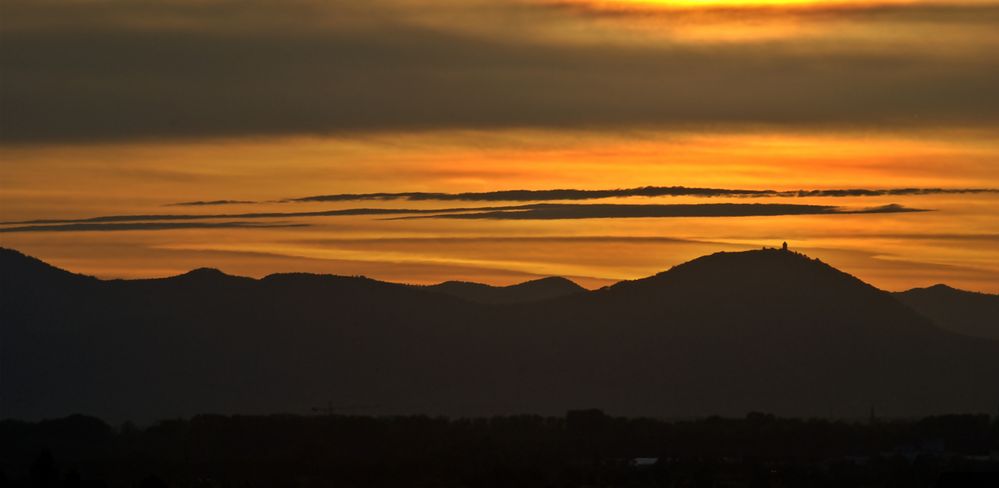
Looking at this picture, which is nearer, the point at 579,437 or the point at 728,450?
the point at 728,450

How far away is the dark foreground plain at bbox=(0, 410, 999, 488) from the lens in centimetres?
13600

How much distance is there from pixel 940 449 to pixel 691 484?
58.4 metres

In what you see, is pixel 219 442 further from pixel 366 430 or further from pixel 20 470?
pixel 20 470

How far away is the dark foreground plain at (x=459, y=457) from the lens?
13600 centimetres

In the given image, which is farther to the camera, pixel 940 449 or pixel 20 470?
pixel 940 449

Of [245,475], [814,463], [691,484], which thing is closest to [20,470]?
[245,475]

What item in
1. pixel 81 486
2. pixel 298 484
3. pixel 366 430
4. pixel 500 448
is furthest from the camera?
pixel 366 430

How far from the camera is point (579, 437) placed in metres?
199

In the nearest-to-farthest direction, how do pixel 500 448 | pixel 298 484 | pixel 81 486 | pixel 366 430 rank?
pixel 81 486 < pixel 298 484 < pixel 500 448 < pixel 366 430

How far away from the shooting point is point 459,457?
162500 mm

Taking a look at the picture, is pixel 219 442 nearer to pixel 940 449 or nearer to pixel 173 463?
pixel 173 463

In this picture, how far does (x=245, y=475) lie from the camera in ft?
467

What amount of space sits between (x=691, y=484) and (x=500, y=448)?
4666 centimetres

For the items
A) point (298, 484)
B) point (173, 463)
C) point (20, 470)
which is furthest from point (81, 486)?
point (173, 463)
